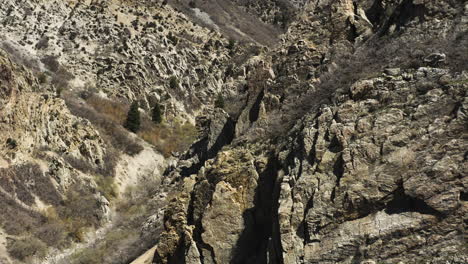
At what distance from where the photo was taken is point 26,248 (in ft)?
105

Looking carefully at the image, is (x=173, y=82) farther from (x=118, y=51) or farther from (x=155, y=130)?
(x=155, y=130)

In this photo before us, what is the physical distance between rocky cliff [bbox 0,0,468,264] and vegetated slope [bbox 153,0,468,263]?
4 cm

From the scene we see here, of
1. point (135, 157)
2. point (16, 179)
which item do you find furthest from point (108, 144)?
point (16, 179)

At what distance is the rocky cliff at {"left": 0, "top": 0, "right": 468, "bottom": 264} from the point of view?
36.9 feet

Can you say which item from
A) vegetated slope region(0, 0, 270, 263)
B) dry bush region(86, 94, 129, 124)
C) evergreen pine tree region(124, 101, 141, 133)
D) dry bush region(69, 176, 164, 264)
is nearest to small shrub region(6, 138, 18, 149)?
vegetated slope region(0, 0, 270, 263)

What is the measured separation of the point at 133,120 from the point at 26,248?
77.7ft

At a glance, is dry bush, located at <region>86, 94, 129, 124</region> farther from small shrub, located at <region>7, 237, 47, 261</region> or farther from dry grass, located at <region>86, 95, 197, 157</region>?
small shrub, located at <region>7, 237, 47, 261</region>

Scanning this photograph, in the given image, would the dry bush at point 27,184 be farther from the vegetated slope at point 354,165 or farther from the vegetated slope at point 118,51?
the vegetated slope at point 354,165

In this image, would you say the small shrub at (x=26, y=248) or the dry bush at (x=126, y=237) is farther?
the small shrub at (x=26, y=248)

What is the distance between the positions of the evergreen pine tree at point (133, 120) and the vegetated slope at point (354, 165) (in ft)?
115

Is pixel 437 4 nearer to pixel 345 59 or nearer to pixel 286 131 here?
pixel 345 59

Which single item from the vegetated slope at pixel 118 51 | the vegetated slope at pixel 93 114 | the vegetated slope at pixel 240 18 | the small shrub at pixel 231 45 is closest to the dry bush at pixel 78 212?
the vegetated slope at pixel 93 114

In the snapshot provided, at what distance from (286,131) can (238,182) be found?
265cm

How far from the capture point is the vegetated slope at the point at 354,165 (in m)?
10.9
